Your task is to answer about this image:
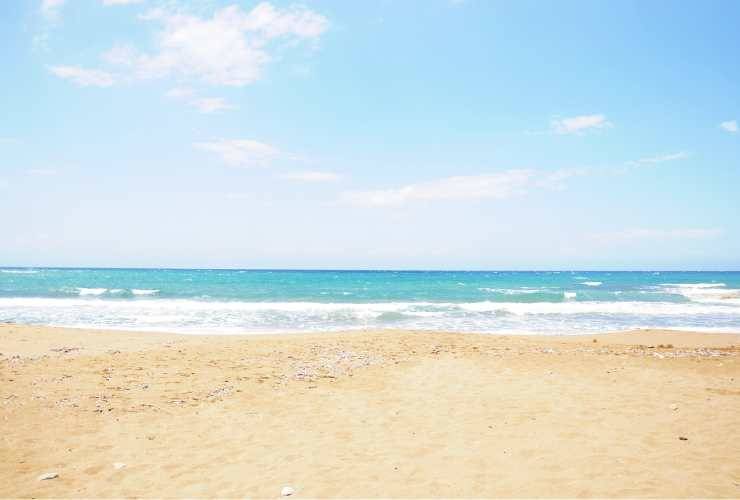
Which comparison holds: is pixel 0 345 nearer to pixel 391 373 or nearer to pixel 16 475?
pixel 16 475

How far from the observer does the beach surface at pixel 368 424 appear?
200 inches

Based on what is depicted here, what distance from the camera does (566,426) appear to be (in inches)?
263

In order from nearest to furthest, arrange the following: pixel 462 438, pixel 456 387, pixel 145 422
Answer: pixel 462 438 → pixel 145 422 → pixel 456 387

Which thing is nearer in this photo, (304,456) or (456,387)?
(304,456)

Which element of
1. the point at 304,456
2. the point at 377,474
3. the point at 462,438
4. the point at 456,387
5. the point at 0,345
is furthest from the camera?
the point at 0,345

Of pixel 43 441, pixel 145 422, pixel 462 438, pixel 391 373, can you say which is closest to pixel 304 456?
pixel 462 438

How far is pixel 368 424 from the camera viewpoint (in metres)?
7.04

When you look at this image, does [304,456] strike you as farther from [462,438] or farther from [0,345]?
[0,345]

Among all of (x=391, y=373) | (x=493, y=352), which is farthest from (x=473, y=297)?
(x=391, y=373)

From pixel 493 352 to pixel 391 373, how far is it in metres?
4.05

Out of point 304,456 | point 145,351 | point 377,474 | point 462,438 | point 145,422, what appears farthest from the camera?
point 145,351

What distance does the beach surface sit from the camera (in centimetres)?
508

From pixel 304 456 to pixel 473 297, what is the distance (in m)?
36.5

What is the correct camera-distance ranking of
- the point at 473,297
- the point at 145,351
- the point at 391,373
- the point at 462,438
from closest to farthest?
1. the point at 462,438
2. the point at 391,373
3. the point at 145,351
4. the point at 473,297
